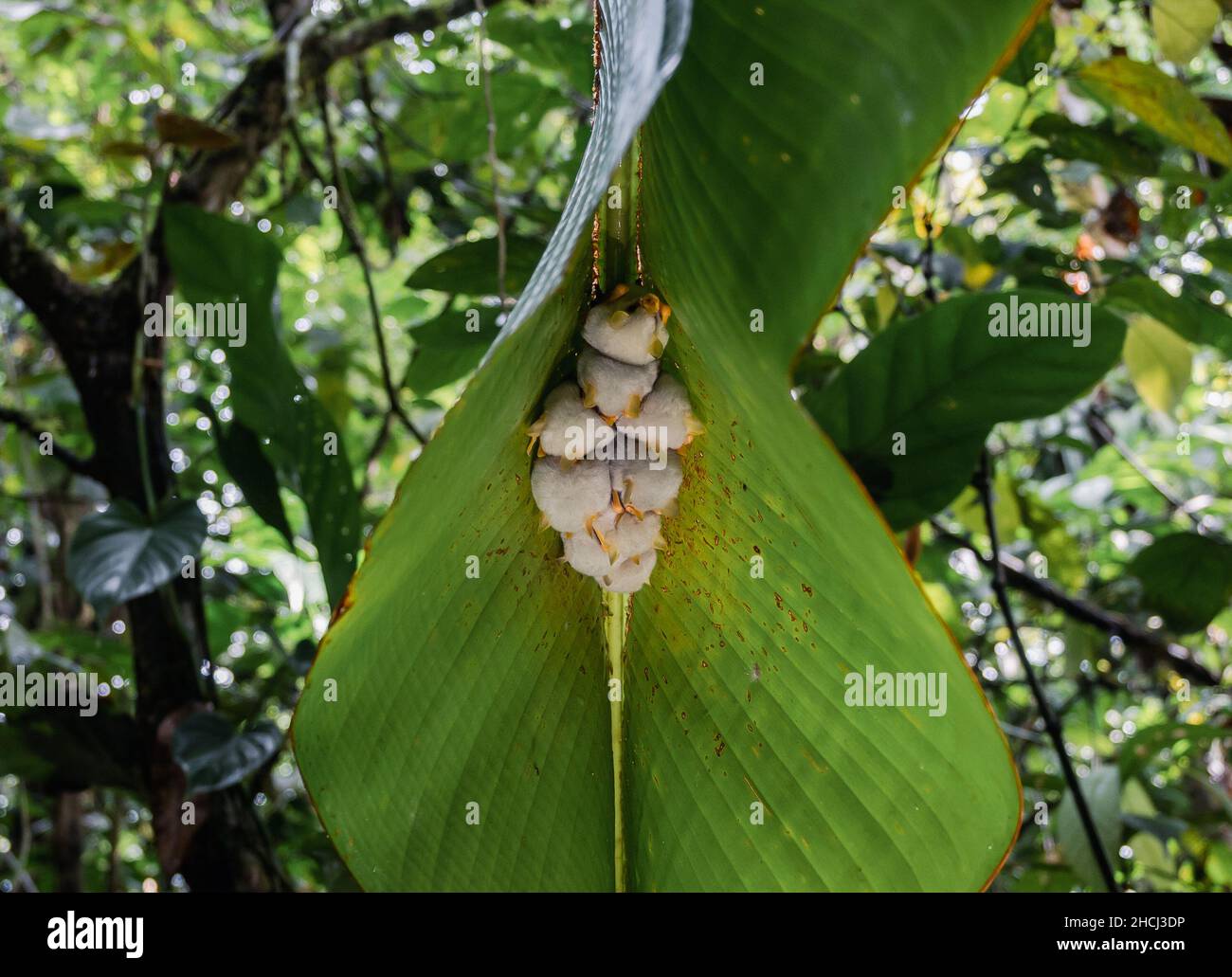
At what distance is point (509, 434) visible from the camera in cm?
36

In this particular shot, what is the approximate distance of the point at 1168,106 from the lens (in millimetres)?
755

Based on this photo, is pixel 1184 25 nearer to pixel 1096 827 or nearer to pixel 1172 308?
pixel 1172 308

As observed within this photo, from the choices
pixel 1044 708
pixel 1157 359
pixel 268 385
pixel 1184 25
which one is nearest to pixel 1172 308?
pixel 1157 359

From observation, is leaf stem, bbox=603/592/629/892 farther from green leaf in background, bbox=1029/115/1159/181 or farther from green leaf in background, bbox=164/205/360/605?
green leaf in background, bbox=1029/115/1159/181

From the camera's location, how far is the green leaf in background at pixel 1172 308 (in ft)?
→ 2.64

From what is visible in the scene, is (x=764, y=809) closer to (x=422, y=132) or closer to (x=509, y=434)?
(x=509, y=434)

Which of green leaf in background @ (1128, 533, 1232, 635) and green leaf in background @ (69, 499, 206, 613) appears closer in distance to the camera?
green leaf in background @ (69, 499, 206, 613)

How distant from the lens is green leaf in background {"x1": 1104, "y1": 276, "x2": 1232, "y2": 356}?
80 cm

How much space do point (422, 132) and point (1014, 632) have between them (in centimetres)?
98

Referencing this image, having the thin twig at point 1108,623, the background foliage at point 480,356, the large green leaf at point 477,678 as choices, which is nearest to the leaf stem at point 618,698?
the large green leaf at point 477,678

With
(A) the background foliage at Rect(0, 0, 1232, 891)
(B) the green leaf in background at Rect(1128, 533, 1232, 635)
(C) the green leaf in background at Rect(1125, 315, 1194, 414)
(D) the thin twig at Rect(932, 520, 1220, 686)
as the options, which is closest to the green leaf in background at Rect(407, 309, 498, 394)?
(A) the background foliage at Rect(0, 0, 1232, 891)

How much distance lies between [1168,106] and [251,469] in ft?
2.68

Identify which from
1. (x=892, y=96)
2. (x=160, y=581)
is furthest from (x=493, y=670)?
(x=160, y=581)

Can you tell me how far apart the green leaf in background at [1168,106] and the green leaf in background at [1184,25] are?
0.08 metres
